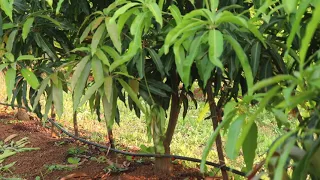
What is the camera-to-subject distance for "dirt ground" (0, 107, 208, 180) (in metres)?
2.64

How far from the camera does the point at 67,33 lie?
2211mm

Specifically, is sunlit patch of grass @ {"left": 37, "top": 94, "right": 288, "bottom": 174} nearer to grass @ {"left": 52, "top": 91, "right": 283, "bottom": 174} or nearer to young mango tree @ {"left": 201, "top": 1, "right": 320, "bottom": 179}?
grass @ {"left": 52, "top": 91, "right": 283, "bottom": 174}

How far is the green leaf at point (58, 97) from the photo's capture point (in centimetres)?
173

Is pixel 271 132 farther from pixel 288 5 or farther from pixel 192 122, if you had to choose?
pixel 288 5

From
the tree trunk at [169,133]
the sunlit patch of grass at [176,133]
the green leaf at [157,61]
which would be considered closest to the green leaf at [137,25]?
the green leaf at [157,61]

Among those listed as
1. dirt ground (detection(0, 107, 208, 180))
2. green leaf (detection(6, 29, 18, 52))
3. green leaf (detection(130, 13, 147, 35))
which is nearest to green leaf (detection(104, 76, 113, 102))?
green leaf (detection(130, 13, 147, 35))

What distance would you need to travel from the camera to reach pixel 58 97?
5.69 feet

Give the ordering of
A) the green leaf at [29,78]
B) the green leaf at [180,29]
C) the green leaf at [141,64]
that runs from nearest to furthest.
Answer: the green leaf at [180,29], the green leaf at [141,64], the green leaf at [29,78]

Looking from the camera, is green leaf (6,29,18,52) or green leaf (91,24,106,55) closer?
green leaf (91,24,106,55)

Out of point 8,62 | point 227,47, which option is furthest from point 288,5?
point 8,62

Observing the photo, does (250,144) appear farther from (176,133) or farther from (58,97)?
(176,133)

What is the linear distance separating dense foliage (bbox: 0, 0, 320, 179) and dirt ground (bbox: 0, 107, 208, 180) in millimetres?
318

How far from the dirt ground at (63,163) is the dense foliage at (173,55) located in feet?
Result: 1.04

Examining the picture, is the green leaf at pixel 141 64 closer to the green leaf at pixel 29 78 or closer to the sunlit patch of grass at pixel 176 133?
the green leaf at pixel 29 78
